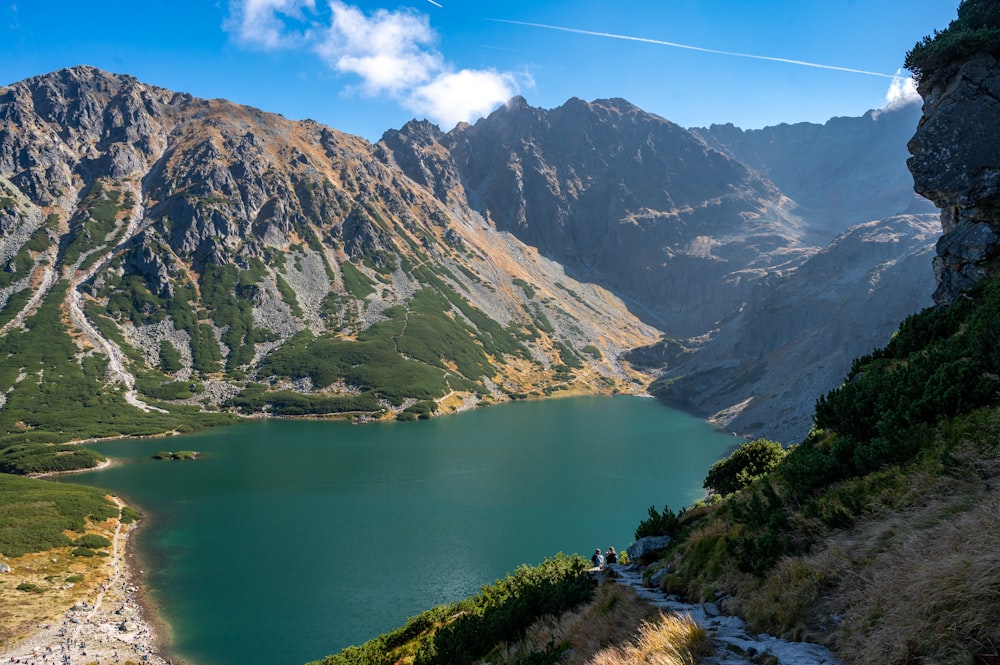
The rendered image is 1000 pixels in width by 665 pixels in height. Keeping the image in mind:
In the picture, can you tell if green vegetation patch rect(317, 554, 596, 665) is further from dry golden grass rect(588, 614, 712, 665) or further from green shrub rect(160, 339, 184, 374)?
green shrub rect(160, 339, 184, 374)

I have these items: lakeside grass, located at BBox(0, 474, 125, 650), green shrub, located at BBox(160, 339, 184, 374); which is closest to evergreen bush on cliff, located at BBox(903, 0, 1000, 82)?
lakeside grass, located at BBox(0, 474, 125, 650)

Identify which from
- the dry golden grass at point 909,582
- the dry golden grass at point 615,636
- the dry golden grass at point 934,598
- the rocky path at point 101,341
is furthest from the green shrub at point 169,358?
the dry golden grass at point 934,598

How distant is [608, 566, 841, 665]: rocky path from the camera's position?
8672 millimetres

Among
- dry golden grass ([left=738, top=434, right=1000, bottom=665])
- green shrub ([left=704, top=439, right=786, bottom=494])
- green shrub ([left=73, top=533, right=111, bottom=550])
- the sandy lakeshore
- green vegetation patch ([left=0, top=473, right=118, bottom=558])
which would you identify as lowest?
the sandy lakeshore

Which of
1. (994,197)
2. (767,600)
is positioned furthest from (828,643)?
(994,197)

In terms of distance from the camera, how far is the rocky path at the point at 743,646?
867cm

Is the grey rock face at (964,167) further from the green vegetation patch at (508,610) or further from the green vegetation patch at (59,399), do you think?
the green vegetation patch at (59,399)

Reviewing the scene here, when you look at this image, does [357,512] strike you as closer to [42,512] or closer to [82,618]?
[82,618]

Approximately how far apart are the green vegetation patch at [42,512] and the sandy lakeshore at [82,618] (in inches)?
111

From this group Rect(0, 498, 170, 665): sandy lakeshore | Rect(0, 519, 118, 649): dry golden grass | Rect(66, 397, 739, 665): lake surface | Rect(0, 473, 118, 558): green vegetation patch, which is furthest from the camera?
Rect(0, 473, 118, 558): green vegetation patch

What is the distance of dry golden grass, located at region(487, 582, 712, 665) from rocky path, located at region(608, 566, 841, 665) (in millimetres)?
375

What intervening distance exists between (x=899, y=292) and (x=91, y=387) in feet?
725

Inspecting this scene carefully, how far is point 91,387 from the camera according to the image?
144375 mm

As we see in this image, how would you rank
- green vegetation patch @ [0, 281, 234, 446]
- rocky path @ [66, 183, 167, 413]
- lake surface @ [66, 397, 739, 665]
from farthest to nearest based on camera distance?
rocky path @ [66, 183, 167, 413]
green vegetation patch @ [0, 281, 234, 446]
lake surface @ [66, 397, 739, 665]
